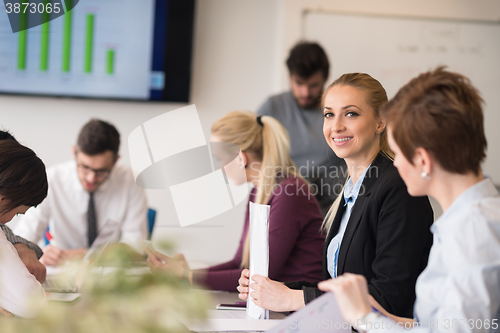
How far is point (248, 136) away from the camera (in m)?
1.72

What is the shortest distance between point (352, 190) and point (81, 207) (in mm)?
1620

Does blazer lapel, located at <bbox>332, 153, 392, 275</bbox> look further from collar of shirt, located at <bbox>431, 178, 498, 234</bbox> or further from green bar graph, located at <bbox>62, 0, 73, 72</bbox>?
green bar graph, located at <bbox>62, 0, 73, 72</bbox>

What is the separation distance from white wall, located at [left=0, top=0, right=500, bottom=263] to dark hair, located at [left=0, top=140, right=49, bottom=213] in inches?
65.5

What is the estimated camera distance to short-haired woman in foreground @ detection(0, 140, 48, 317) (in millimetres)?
997

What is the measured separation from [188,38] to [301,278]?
189 cm

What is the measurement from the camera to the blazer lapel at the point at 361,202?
120cm

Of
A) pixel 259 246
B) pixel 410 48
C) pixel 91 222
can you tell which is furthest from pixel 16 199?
pixel 410 48

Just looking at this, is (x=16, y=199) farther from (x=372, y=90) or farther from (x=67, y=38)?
(x=67, y=38)

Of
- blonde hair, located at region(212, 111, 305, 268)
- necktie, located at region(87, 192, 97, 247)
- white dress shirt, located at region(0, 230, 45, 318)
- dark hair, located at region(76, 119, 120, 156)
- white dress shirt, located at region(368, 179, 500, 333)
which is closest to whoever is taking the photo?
white dress shirt, located at region(368, 179, 500, 333)

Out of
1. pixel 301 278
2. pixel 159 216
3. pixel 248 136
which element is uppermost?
pixel 248 136

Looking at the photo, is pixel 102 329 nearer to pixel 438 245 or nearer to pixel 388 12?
pixel 438 245

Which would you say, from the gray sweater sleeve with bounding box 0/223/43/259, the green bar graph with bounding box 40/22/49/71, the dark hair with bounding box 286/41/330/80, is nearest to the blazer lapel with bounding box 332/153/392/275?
the gray sweater sleeve with bounding box 0/223/43/259

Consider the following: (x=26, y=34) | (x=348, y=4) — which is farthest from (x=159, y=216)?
(x=348, y=4)

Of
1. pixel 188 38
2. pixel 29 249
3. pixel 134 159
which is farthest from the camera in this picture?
pixel 188 38
